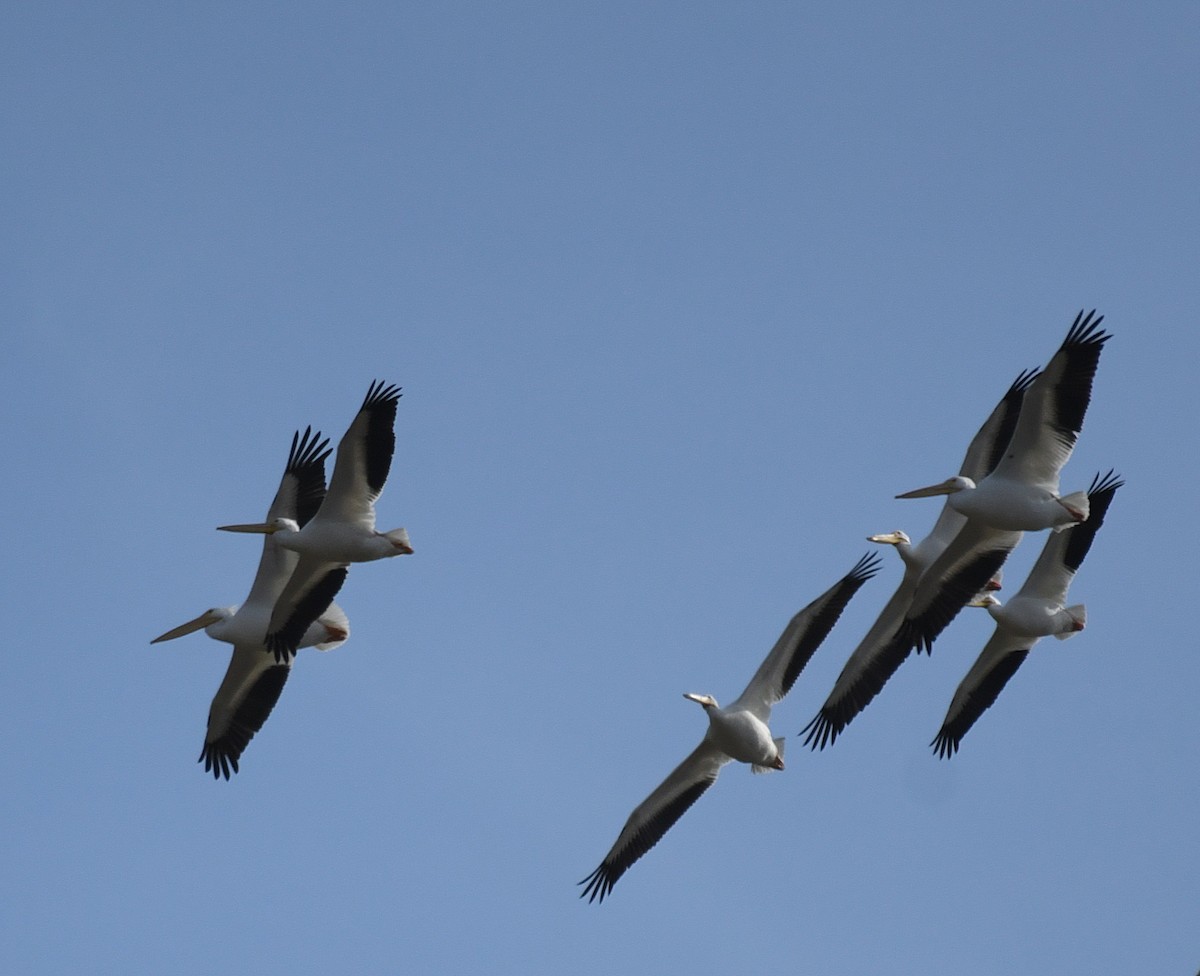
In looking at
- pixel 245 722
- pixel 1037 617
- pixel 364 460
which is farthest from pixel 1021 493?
pixel 245 722

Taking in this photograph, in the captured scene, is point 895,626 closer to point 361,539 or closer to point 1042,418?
point 1042,418

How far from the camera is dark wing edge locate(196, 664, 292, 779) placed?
2202cm

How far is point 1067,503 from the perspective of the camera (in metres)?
20.4

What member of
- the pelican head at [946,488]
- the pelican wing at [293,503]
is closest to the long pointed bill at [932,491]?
the pelican head at [946,488]

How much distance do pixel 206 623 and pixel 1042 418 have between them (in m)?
8.66

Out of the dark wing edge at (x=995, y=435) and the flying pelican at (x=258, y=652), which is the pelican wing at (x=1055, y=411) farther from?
the flying pelican at (x=258, y=652)

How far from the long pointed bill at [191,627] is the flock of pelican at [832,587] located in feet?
0.07

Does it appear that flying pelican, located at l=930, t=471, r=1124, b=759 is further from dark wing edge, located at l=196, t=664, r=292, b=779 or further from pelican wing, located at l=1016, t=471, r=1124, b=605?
dark wing edge, located at l=196, t=664, r=292, b=779

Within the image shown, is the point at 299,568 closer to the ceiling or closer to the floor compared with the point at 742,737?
closer to the ceiling

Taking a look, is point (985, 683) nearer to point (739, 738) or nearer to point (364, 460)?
point (739, 738)

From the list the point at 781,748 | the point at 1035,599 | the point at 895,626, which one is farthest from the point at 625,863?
the point at 1035,599

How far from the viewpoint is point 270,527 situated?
70.9 feet

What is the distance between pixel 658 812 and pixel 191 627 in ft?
17.1

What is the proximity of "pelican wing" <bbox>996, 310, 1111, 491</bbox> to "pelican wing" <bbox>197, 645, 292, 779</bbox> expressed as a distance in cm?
739
